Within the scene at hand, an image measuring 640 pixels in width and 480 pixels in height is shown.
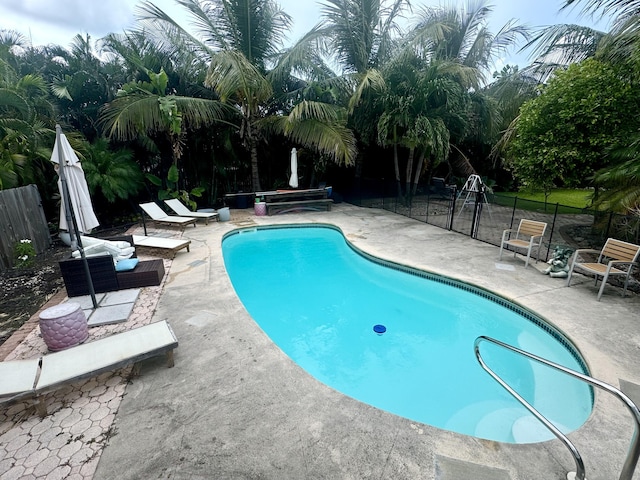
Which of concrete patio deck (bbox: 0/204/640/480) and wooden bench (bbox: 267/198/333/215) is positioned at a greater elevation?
wooden bench (bbox: 267/198/333/215)

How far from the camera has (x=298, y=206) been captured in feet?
38.4

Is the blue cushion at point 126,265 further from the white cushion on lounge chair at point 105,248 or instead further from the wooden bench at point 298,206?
the wooden bench at point 298,206

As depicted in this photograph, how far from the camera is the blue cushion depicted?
5.09 m

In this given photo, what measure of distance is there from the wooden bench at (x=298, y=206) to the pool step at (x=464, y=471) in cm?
969

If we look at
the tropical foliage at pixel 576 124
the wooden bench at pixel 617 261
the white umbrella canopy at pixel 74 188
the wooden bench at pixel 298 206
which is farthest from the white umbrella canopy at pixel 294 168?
the wooden bench at pixel 617 261

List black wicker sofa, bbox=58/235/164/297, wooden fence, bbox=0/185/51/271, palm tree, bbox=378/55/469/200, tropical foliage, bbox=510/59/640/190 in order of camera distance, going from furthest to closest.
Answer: palm tree, bbox=378/55/469/200 → wooden fence, bbox=0/185/51/271 → tropical foliage, bbox=510/59/640/190 → black wicker sofa, bbox=58/235/164/297

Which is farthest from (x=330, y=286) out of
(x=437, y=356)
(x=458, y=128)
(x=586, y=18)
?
(x=458, y=128)

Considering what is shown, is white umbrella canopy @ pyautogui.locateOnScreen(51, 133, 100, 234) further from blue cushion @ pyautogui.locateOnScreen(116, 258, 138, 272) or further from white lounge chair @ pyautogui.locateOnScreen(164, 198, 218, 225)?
white lounge chair @ pyautogui.locateOnScreen(164, 198, 218, 225)

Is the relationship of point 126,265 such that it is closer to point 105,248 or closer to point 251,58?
point 105,248

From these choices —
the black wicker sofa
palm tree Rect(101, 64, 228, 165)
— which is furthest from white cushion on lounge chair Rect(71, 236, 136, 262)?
palm tree Rect(101, 64, 228, 165)

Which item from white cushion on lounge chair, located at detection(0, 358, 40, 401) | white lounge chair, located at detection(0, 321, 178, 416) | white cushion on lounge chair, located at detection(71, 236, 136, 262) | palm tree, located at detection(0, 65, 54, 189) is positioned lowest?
white lounge chair, located at detection(0, 321, 178, 416)

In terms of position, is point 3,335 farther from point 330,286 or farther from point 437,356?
point 437,356

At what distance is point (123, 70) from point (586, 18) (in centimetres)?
1270

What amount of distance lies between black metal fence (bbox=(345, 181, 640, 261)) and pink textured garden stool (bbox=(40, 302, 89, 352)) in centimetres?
773
